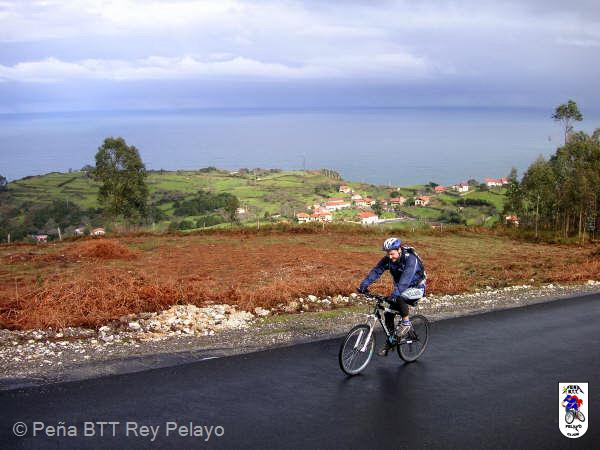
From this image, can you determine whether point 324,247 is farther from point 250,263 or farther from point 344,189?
point 344,189

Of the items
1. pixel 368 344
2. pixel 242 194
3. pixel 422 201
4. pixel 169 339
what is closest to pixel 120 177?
pixel 169 339

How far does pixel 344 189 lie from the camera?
9544cm

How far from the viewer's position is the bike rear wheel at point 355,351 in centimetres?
938

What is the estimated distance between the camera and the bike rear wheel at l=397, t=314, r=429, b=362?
33.7 feet

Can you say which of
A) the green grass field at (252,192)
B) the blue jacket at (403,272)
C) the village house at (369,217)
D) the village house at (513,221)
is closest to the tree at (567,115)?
the green grass field at (252,192)

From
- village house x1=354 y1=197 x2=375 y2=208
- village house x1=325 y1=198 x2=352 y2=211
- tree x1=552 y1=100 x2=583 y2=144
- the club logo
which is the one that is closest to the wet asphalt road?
the club logo

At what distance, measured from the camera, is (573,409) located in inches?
322

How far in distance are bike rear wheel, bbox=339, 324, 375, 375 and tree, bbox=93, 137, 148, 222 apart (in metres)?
34.6

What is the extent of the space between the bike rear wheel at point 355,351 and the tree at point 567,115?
5667 cm

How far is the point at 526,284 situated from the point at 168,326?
12844 millimetres

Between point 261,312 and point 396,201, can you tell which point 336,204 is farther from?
point 261,312

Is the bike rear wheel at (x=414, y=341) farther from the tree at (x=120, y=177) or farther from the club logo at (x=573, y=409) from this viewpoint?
the tree at (x=120, y=177)

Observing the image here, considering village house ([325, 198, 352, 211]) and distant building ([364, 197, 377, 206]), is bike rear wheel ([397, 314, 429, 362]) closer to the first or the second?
village house ([325, 198, 352, 211])

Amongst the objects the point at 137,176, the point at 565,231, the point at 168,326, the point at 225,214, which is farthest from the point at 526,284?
the point at 225,214
